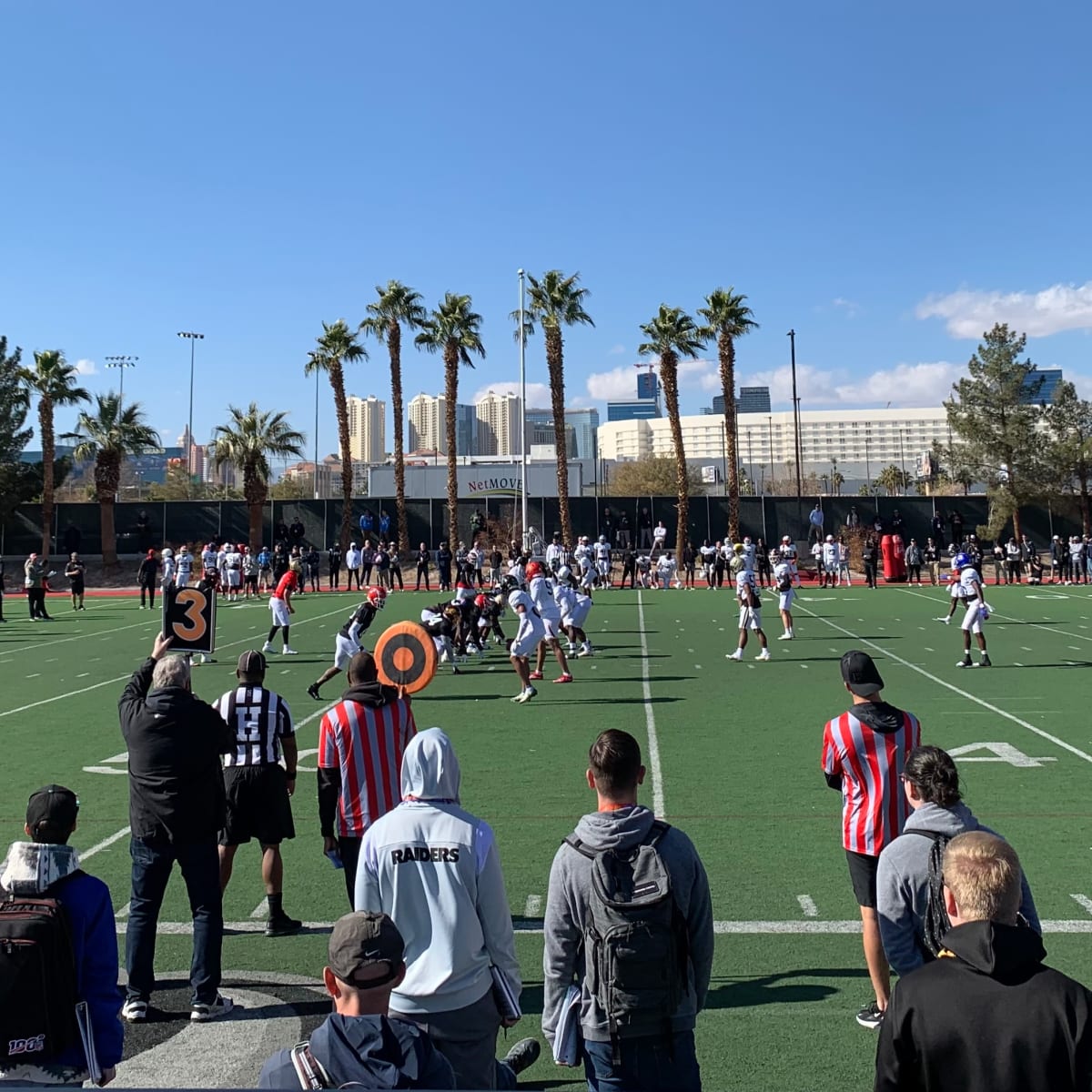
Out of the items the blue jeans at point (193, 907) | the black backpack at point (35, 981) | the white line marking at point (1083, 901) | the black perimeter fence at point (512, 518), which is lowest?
the white line marking at point (1083, 901)

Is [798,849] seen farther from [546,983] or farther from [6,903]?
[6,903]

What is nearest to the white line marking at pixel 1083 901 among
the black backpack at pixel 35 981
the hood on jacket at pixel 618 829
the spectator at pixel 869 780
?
the spectator at pixel 869 780

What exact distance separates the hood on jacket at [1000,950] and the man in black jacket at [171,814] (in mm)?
3997

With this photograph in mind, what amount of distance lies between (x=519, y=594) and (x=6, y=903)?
41.9 feet

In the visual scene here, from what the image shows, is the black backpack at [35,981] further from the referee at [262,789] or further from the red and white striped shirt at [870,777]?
the red and white striped shirt at [870,777]

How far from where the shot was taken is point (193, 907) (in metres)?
5.75

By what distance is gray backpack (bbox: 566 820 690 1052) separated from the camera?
138 inches

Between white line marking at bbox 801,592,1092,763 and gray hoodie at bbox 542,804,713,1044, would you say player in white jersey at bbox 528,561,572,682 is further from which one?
gray hoodie at bbox 542,804,713,1044

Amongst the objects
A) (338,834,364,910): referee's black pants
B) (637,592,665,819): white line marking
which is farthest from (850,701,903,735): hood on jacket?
(637,592,665,819): white line marking

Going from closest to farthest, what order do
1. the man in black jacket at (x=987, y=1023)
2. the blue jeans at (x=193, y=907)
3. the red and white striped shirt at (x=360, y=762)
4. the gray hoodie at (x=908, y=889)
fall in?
1. the man in black jacket at (x=987, y=1023)
2. the gray hoodie at (x=908, y=889)
3. the blue jeans at (x=193, y=907)
4. the red and white striped shirt at (x=360, y=762)

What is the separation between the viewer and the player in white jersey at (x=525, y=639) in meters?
15.5

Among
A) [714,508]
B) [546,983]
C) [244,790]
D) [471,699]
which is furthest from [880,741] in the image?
[714,508]

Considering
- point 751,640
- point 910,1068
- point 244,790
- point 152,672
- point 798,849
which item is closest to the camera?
point 910,1068

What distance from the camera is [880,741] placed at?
5703 mm
